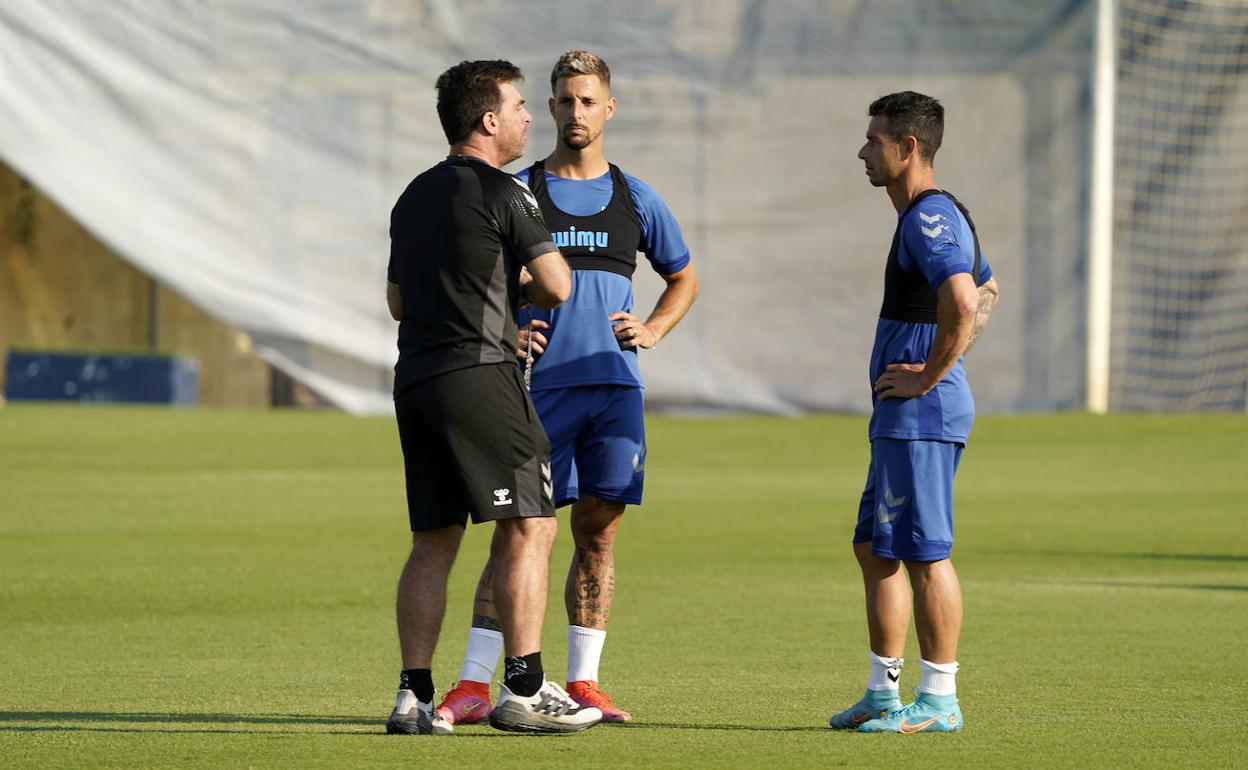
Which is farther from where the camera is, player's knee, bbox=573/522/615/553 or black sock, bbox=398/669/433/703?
player's knee, bbox=573/522/615/553

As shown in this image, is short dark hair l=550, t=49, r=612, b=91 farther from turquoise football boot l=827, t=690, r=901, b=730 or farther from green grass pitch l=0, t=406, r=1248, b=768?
turquoise football boot l=827, t=690, r=901, b=730

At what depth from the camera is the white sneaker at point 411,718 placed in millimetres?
5953

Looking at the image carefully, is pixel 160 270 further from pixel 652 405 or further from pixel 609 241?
pixel 609 241

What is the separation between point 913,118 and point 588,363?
1.33m

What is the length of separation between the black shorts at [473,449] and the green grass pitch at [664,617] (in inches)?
26.9

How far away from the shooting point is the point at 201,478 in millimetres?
16969

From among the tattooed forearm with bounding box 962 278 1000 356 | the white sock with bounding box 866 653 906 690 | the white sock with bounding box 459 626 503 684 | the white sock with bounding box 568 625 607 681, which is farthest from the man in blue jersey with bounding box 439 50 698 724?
the tattooed forearm with bounding box 962 278 1000 356

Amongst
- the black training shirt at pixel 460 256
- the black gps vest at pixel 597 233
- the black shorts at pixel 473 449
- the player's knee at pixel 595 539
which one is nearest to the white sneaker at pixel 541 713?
the black shorts at pixel 473 449

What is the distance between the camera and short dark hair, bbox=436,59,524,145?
19.8 ft

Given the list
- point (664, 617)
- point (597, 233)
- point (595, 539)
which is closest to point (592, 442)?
point (595, 539)

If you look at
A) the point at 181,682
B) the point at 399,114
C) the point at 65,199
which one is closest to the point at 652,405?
the point at 399,114

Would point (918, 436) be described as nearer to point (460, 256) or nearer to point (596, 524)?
point (596, 524)

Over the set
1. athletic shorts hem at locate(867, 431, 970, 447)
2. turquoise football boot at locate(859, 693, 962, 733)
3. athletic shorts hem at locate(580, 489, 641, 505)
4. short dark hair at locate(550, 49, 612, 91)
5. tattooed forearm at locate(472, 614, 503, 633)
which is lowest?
turquoise football boot at locate(859, 693, 962, 733)

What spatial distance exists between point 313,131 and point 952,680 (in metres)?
20.1
